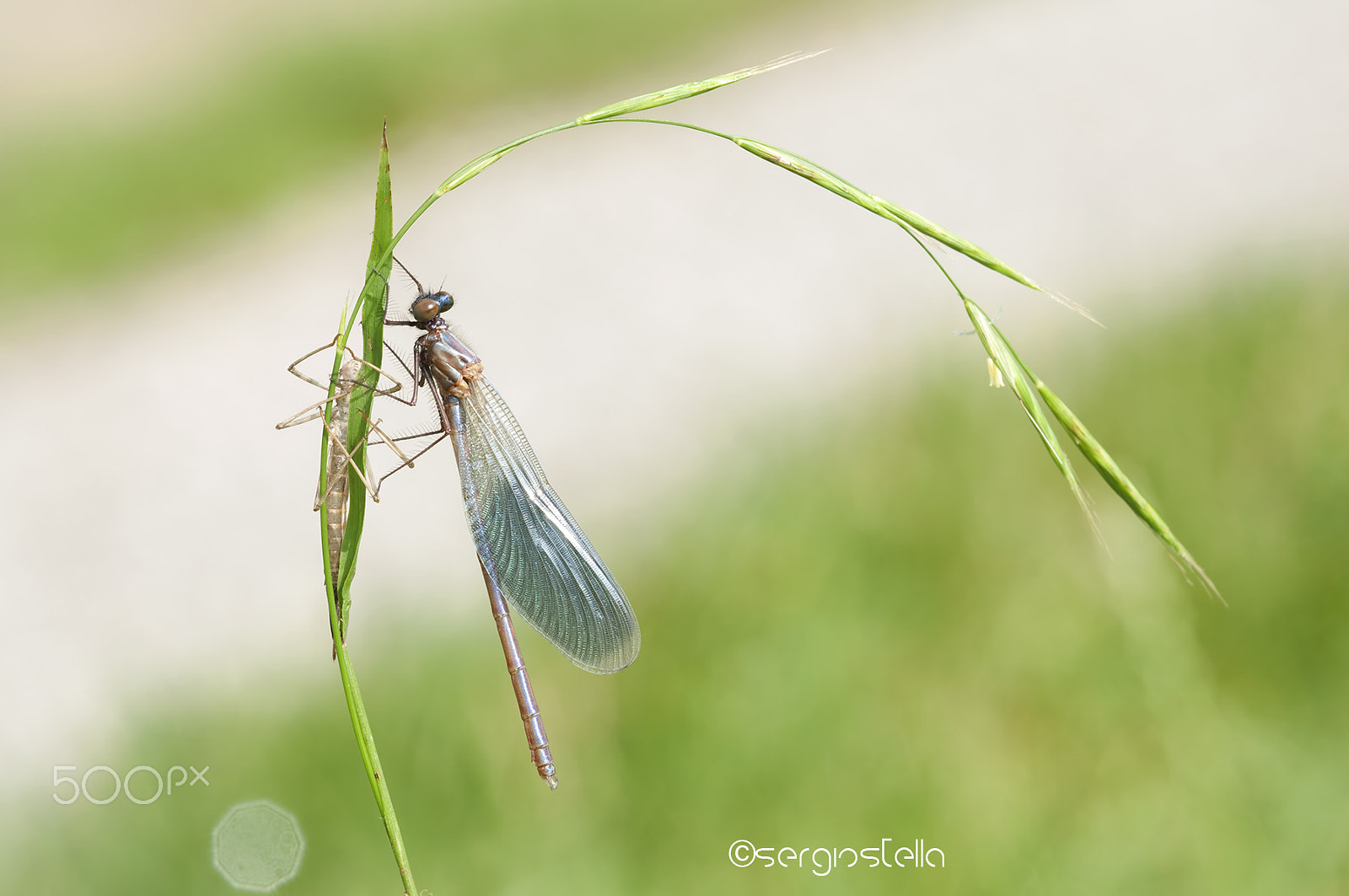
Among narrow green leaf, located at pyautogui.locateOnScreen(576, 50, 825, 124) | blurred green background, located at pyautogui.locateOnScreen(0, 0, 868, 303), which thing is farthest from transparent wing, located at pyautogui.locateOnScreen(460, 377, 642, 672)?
blurred green background, located at pyautogui.locateOnScreen(0, 0, 868, 303)

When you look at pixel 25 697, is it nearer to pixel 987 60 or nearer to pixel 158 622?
pixel 158 622

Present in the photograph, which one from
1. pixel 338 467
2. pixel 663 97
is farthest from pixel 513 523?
pixel 663 97

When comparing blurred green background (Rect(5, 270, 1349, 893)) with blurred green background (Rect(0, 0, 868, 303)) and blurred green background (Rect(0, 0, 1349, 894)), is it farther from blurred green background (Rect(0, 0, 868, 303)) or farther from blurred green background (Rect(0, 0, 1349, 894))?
blurred green background (Rect(0, 0, 868, 303))

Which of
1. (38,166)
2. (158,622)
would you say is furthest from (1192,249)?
(38,166)

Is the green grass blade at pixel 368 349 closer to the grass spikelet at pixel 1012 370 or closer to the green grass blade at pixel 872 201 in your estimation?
the green grass blade at pixel 872 201

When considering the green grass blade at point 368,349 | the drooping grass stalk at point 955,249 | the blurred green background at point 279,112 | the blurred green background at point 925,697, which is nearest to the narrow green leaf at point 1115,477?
the drooping grass stalk at point 955,249
